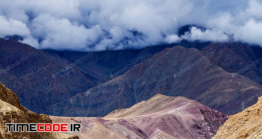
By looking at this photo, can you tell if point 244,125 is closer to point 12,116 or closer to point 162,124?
point 12,116

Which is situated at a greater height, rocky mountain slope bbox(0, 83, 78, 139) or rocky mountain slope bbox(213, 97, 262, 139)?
rocky mountain slope bbox(0, 83, 78, 139)

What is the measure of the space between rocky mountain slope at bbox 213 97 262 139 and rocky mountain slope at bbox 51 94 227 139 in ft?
171

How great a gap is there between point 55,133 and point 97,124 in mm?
64694

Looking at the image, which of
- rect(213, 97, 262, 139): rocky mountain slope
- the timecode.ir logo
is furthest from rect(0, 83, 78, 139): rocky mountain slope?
rect(213, 97, 262, 139): rocky mountain slope

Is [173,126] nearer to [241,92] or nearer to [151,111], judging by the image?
[151,111]

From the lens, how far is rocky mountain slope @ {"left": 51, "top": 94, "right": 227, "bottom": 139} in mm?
96750

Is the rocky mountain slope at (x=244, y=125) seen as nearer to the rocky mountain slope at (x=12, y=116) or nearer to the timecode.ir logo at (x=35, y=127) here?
the timecode.ir logo at (x=35, y=127)

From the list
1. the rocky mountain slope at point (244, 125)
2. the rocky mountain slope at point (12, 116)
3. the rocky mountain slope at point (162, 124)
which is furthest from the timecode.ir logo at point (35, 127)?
the rocky mountain slope at point (162, 124)

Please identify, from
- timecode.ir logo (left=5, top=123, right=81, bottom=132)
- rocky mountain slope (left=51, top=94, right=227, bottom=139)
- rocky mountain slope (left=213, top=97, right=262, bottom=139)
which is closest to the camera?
timecode.ir logo (left=5, top=123, right=81, bottom=132)

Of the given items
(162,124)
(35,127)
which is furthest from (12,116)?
(162,124)

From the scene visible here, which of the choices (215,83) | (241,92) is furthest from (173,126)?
(215,83)

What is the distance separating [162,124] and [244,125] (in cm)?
7434

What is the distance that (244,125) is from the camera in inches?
1478

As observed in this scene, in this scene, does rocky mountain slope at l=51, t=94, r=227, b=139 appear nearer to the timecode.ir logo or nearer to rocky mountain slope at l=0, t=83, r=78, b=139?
the timecode.ir logo
